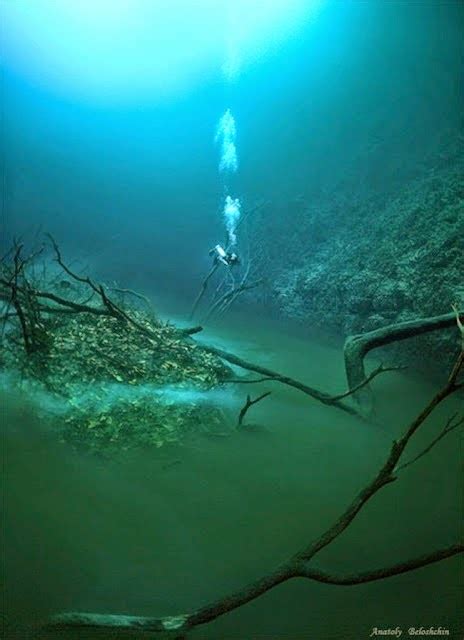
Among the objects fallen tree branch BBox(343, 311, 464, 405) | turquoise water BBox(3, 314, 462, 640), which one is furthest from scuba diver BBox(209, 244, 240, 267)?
turquoise water BBox(3, 314, 462, 640)

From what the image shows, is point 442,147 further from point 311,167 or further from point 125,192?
point 125,192

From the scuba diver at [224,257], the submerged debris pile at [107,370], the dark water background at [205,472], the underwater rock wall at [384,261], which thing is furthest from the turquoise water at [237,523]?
the scuba diver at [224,257]

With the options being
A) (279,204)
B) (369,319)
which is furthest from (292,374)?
(279,204)

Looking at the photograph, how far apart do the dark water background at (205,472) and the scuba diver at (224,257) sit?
0.50 feet

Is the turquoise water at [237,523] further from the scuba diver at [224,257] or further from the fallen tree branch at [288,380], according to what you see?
the scuba diver at [224,257]

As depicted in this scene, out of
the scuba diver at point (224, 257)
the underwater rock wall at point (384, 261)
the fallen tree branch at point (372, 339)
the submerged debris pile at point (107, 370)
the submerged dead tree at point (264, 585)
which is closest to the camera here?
the submerged dead tree at point (264, 585)

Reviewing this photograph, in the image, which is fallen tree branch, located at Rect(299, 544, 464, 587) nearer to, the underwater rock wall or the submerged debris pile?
the submerged debris pile

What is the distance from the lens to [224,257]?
3.89m

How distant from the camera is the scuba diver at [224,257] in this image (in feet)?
12.7

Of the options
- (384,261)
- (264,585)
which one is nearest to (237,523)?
(264,585)

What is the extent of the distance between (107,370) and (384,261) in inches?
93.9

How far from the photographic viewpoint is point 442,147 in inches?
198

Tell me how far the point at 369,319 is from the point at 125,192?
112 inches
